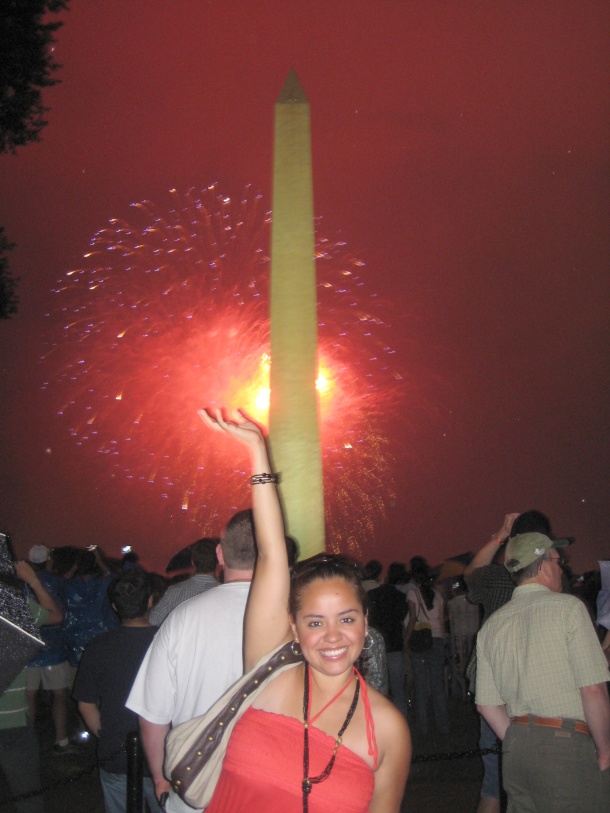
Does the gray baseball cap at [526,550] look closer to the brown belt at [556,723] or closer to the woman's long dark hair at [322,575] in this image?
the brown belt at [556,723]

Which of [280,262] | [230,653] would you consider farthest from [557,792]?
[280,262]

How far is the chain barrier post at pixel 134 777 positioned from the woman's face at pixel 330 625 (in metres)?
1.54

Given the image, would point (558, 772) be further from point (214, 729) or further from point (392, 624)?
point (392, 624)

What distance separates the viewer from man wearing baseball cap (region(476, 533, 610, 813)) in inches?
123

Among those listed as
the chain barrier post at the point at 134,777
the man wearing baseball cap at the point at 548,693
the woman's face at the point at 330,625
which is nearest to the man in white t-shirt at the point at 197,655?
the chain barrier post at the point at 134,777

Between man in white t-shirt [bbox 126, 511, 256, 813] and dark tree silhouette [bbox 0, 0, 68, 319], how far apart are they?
927 cm

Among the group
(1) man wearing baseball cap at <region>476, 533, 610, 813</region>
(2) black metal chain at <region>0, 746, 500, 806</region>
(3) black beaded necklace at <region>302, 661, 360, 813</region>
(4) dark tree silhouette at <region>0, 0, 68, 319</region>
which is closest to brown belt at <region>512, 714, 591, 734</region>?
(1) man wearing baseball cap at <region>476, 533, 610, 813</region>

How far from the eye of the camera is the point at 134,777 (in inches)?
129

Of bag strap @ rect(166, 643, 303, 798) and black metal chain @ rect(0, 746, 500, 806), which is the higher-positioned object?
bag strap @ rect(166, 643, 303, 798)

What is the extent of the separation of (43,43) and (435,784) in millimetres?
9786

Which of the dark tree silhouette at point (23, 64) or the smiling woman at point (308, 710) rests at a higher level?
the dark tree silhouette at point (23, 64)

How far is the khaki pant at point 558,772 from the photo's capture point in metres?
3.12

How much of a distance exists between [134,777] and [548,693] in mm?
1630

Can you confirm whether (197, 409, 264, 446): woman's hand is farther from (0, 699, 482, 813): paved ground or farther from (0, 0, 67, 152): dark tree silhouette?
(0, 0, 67, 152): dark tree silhouette
